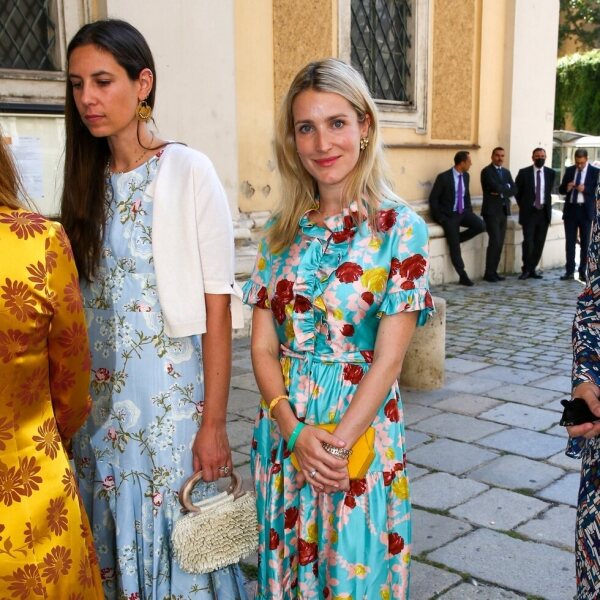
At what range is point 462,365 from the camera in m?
6.59

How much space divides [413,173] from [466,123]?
158 centimetres

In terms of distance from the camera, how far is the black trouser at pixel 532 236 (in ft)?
38.3

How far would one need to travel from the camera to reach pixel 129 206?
2.14m

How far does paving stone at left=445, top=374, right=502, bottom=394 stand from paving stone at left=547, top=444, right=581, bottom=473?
4.68 ft

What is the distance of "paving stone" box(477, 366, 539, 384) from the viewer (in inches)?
241

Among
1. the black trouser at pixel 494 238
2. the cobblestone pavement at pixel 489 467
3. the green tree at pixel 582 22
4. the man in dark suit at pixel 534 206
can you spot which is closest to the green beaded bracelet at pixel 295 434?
the cobblestone pavement at pixel 489 467

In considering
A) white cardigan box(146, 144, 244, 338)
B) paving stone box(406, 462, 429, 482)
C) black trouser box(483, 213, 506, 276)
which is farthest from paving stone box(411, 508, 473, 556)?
black trouser box(483, 213, 506, 276)

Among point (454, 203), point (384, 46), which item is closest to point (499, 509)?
point (454, 203)

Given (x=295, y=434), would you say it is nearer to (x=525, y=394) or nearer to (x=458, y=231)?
(x=525, y=394)

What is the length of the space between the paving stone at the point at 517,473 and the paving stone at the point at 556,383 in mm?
1650

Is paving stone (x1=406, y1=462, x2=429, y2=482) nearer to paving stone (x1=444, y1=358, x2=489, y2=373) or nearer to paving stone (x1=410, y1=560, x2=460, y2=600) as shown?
paving stone (x1=410, y1=560, x2=460, y2=600)

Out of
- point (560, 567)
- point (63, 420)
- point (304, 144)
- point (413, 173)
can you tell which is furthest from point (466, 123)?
point (63, 420)

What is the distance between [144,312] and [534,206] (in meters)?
10.4

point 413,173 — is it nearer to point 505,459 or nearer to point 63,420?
point 505,459
